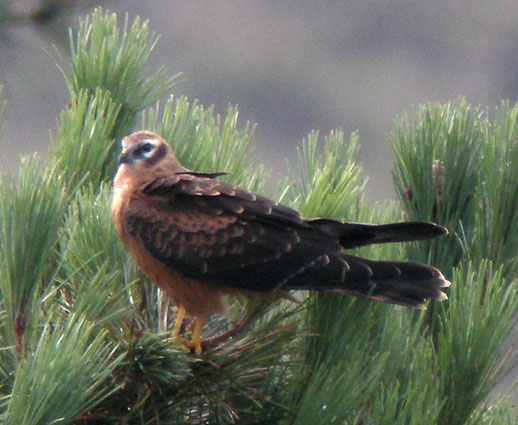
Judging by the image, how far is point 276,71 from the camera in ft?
70.2

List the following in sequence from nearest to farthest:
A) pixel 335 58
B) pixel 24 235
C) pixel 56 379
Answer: pixel 56 379, pixel 24 235, pixel 335 58

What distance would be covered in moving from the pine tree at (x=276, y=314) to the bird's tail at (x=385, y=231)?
4cm

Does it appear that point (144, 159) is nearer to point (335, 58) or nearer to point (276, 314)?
point (276, 314)

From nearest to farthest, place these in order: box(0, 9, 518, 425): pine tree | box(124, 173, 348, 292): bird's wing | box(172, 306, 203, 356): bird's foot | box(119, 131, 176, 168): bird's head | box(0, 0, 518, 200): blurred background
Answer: box(0, 9, 518, 425): pine tree
box(172, 306, 203, 356): bird's foot
box(124, 173, 348, 292): bird's wing
box(119, 131, 176, 168): bird's head
box(0, 0, 518, 200): blurred background

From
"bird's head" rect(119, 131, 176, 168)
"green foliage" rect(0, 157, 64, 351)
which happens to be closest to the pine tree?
"green foliage" rect(0, 157, 64, 351)

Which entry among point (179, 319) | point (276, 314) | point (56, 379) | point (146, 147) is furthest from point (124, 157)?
point (56, 379)

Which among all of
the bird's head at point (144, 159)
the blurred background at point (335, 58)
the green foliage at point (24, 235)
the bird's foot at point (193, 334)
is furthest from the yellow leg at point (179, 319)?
the blurred background at point (335, 58)

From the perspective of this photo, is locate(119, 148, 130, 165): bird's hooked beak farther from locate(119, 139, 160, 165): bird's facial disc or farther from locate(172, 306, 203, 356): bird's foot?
locate(172, 306, 203, 356): bird's foot

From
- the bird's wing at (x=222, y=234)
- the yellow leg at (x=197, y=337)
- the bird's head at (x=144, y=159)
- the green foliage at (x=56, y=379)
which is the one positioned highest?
the bird's head at (x=144, y=159)

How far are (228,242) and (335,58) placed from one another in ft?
67.8

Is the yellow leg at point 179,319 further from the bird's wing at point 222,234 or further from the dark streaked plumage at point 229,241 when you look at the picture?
the bird's wing at point 222,234

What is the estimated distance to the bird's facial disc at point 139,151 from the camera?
2539 mm

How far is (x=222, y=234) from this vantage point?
2545 mm

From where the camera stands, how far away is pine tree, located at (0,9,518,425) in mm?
1800
